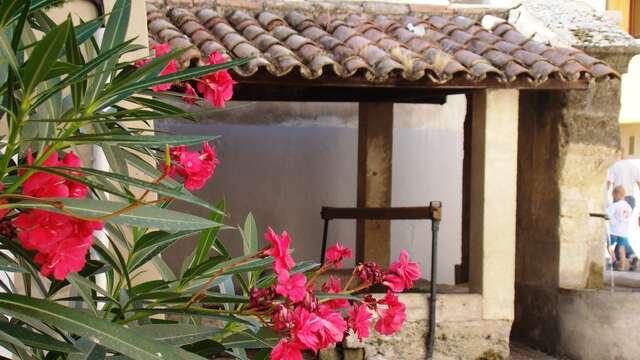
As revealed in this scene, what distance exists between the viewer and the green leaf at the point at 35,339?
1286 mm

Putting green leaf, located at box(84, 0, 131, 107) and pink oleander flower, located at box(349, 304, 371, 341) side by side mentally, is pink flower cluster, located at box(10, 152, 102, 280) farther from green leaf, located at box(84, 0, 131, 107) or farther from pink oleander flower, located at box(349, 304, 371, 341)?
pink oleander flower, located at box(349, 304, 371, 341)

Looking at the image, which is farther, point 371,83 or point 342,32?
point 342,32

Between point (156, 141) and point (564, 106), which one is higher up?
point (564, 106)

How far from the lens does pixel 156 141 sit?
4.80 feet

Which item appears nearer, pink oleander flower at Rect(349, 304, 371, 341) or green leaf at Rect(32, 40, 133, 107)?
green leaf at Rect(32, 40, 133, 107)

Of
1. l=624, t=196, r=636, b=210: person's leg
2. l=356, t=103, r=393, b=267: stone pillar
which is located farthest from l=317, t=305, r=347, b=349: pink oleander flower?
l=624, t=196, r=636, b=210: person's leg

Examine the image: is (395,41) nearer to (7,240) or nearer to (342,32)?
(342,32)

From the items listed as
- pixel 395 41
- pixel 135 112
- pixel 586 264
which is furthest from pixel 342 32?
pixel 135 112

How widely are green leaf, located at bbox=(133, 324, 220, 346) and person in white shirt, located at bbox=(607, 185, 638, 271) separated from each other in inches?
396

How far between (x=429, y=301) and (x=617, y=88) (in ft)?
7.97

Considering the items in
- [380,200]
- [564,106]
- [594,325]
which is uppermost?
[564,106]

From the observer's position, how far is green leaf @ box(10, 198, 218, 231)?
1194mm

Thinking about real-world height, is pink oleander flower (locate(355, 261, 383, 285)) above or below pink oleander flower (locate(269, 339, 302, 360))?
above

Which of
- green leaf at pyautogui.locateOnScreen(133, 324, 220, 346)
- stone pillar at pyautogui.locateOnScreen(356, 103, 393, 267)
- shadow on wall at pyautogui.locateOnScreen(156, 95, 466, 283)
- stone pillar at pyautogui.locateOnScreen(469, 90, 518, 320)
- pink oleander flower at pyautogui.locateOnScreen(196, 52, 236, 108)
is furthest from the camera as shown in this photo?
shadow on wall at pyautogui.locateOnScreen(156, 95, 466, 283)
